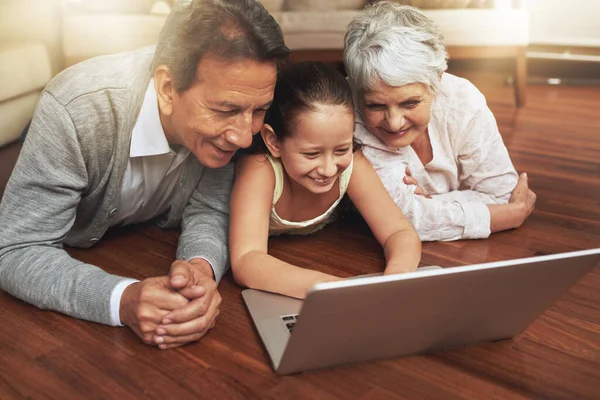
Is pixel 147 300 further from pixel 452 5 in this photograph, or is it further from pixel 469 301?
pixel 452 5

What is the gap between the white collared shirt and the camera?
1.22 m

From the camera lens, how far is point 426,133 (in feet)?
5.16

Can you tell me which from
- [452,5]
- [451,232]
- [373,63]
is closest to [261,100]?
[373,63]

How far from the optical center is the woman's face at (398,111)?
1362mm

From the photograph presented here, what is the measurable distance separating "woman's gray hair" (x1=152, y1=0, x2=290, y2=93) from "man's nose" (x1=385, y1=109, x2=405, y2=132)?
347mm

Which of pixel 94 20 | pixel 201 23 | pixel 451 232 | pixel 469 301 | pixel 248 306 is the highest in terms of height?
pixel 201 23

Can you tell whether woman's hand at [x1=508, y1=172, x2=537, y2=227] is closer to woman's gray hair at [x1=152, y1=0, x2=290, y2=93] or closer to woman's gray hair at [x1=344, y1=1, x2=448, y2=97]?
woman's gray hair at [x1=344, y1=1, x2=448, y2=97]

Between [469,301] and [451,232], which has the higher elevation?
[469,301]

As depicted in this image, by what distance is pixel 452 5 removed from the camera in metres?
3.12

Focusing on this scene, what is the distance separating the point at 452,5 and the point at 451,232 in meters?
1.96

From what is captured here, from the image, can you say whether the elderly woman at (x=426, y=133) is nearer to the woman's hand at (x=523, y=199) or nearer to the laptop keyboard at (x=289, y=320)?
the woman's hand at (x=523, y=199)

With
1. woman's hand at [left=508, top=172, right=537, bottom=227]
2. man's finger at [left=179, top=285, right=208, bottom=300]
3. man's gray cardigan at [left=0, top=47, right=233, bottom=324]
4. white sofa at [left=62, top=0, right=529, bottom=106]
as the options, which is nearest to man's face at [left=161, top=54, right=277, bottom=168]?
man's gray cardigan at [left=0, top=47, right=233, bottom=324]

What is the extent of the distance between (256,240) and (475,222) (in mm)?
593

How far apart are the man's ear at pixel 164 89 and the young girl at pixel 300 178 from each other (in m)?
0.20
